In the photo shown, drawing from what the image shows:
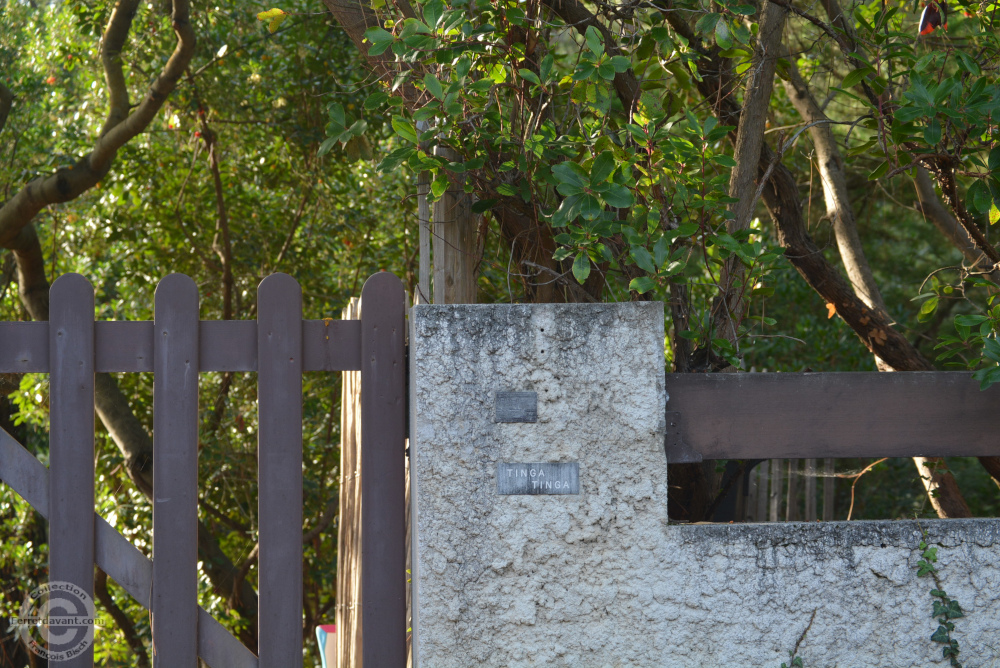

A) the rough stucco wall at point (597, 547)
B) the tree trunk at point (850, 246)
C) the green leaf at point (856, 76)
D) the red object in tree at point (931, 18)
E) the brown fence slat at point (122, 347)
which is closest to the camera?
the rough stucco wall at point (597, 547)

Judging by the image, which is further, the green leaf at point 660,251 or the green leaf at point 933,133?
the green leaf at point 933,133

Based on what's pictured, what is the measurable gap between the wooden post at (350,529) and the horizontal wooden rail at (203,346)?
215 millimetres

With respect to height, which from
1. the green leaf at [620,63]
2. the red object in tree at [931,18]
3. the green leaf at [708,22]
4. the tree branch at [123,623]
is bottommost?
the tree branch at [123,623]

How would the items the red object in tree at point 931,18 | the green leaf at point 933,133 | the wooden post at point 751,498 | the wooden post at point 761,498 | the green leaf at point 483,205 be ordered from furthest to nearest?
the wooden post at point 751,498
the wooden post at point 761,498
the red object in tree at point 931,18
the green leaf at point 483,205
the green leaf at point 933,133

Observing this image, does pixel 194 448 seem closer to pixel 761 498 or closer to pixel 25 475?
pixel 25 475

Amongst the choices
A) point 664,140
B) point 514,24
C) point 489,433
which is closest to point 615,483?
point 489,433

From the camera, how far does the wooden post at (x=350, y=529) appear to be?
268 centimetres

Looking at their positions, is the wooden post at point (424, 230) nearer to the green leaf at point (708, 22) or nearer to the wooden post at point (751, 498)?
the green leaf at point (708, 22)

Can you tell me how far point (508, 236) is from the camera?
2.93 meters

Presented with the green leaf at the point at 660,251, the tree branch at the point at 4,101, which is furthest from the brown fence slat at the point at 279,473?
the tree branch at the point at 4,101

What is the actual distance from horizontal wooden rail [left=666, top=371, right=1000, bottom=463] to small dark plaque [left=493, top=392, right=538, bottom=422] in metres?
0.40

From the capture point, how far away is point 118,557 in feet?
7.55

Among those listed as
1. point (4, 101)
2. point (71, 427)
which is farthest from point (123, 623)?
point (71, 427)

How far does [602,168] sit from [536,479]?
84cm
